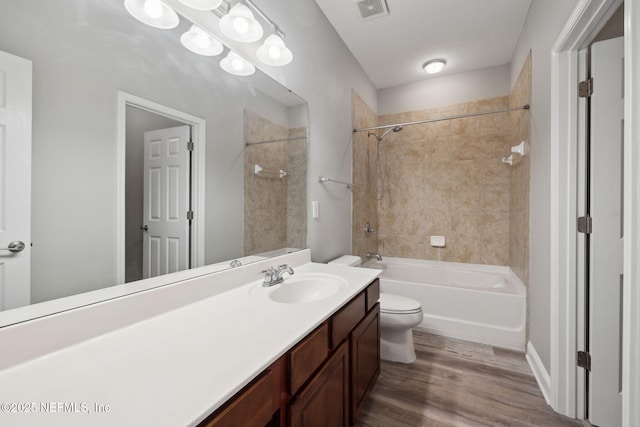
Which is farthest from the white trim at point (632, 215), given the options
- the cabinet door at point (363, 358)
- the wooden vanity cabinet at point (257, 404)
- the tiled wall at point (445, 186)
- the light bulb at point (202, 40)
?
the tiled wall at point (445, 186)

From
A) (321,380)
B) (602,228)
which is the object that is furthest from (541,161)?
(321,380)

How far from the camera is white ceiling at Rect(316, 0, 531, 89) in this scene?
2162 mm

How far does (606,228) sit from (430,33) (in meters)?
2.06

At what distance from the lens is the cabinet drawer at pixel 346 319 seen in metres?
1.09

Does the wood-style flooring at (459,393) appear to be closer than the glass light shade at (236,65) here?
No

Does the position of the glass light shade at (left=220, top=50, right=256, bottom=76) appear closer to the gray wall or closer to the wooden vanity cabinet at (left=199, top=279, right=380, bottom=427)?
the wooden vanity cabinet at (left=199, top=279, right=380, bottom=427)

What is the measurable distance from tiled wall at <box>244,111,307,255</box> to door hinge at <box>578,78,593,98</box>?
156cm

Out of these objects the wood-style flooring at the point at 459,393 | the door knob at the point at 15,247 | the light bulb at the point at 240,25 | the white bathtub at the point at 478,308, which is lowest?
the wood-style flooring at the point at 459,393

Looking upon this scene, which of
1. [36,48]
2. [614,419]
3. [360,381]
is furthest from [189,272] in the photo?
[614,419]

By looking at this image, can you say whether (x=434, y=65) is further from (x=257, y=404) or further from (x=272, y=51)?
(x=257, y=404)

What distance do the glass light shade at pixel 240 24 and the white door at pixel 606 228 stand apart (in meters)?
1.68

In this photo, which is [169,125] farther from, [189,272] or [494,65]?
[494,65]

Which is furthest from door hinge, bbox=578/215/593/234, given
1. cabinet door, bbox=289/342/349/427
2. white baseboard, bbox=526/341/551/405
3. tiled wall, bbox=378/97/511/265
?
tiled wall, bbox=378/97/511/265

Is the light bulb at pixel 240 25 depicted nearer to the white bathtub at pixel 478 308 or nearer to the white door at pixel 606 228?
the white door at pixel 606 228
